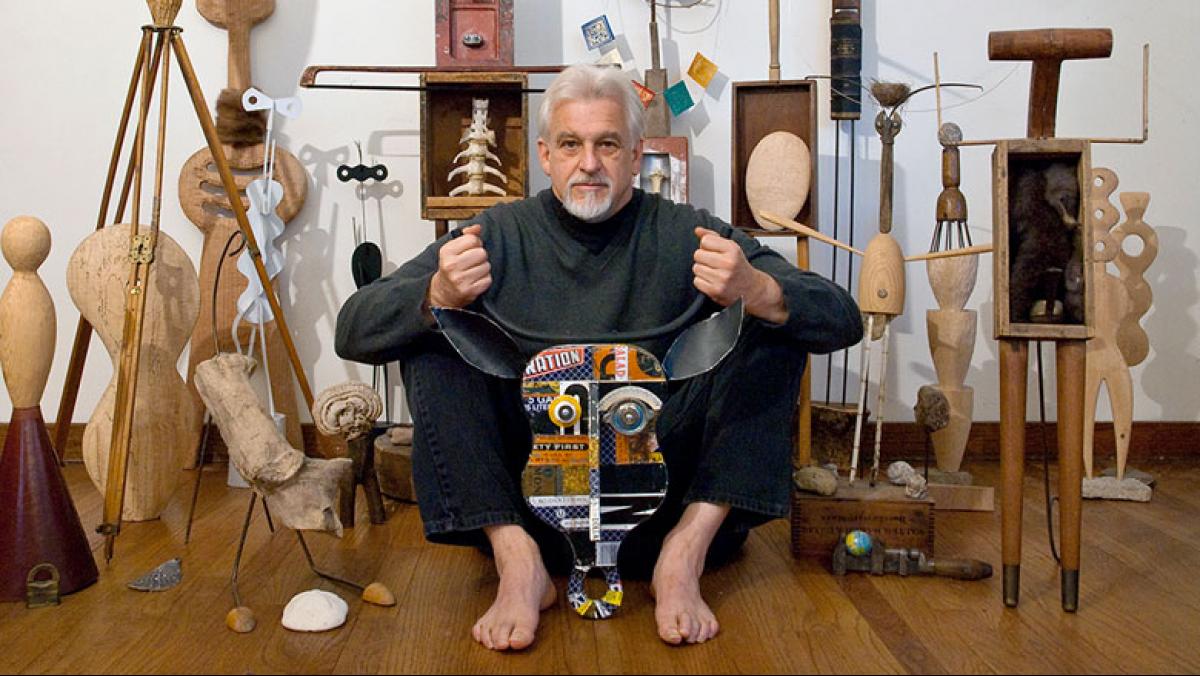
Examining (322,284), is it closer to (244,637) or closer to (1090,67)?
(244,637)

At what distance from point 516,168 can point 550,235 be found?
95 centimetres

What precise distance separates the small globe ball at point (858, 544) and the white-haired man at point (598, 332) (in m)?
0.21

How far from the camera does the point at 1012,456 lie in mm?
1982

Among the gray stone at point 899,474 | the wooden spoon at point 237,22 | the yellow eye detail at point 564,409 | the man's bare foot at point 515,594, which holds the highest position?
the wooden spoon at point 237,22

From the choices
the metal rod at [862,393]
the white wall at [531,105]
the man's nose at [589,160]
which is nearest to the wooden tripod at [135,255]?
the white wall at [531,105]

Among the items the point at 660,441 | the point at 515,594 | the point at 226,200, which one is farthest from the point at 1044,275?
the point at 226,200

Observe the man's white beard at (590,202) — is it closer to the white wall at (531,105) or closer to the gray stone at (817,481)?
the gray stone at (817,481)

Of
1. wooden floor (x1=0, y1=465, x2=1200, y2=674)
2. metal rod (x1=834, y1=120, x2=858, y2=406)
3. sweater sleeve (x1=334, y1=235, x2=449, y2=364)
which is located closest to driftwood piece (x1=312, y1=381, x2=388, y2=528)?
wooden floor (x1=0, y1=465, x2=1200, y2=674)

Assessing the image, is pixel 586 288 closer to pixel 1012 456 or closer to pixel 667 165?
pixel 1012 456

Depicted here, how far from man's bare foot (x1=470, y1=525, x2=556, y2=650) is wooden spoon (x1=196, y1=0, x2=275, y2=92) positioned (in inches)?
67.3

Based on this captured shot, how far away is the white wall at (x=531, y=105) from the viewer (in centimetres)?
317

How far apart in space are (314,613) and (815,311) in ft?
3.20

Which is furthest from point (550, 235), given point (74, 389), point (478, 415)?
point (74, 389)

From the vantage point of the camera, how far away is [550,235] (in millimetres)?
2158
